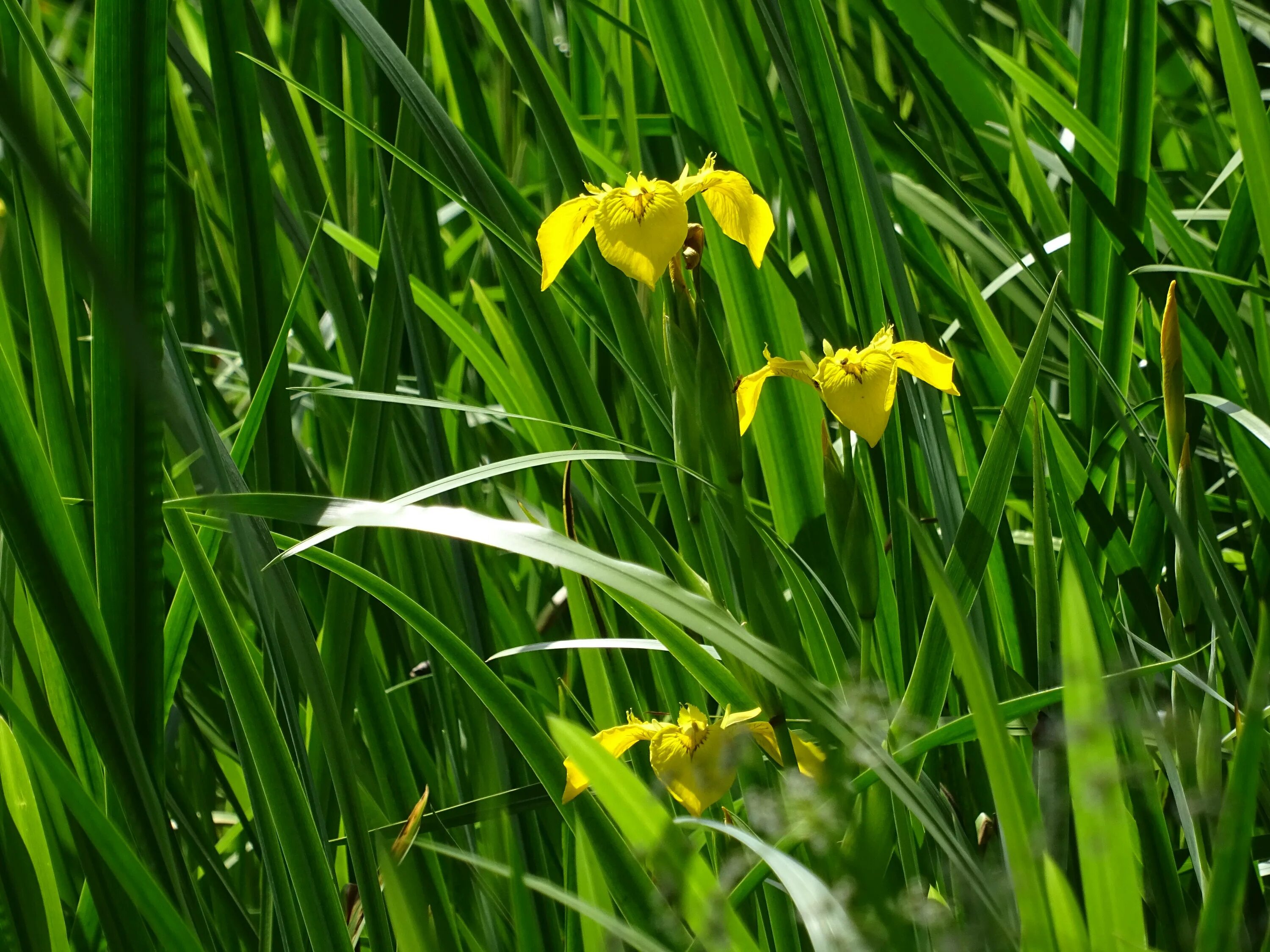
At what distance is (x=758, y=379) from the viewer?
19.0 inches

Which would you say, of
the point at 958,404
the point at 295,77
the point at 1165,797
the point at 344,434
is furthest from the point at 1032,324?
the point at 295,77

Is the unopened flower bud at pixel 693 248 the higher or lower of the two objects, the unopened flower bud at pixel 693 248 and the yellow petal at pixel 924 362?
the higher

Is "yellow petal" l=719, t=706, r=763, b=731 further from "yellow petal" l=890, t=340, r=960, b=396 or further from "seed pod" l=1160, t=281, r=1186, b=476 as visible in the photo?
"seed pod" l=1160, t=281, r=1186, b=476

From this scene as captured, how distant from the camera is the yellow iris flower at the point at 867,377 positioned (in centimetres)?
43

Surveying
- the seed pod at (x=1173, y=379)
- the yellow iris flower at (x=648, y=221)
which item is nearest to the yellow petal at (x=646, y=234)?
the yellow iris flower at (x=648, y=221)

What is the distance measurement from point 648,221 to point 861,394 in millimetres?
120

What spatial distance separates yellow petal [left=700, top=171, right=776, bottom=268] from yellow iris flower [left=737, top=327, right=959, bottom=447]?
0.07 metres

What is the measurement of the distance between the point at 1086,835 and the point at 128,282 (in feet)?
1.33

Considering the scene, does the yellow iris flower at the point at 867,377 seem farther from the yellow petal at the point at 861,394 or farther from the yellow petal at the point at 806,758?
the yellow petal at the point at 806,758

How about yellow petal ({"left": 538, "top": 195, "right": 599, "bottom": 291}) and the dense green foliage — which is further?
yellow petal ({"left": 538, "top": 195, "right": 599, "bottom": 291})

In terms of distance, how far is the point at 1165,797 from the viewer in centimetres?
60

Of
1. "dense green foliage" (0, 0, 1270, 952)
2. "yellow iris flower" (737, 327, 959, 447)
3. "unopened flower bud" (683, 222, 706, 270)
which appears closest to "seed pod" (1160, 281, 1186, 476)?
"dense green foliage" (0, 0, 1270, 952)

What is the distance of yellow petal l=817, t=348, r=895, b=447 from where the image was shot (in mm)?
430

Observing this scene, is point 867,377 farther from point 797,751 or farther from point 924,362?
point 797,751
